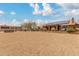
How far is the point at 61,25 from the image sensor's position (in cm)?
234

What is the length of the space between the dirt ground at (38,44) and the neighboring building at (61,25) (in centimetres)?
8

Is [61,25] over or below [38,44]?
over

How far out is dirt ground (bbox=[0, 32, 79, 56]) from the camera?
2.24m

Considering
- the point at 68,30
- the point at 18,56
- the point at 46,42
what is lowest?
the point at 18,56

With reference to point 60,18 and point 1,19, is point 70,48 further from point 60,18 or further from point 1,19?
point 1,19

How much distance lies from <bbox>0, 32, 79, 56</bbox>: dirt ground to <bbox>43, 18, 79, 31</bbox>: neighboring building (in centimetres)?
8

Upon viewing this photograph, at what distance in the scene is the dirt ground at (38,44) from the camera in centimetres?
224

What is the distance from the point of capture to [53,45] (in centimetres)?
228

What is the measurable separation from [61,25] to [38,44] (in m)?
0.40

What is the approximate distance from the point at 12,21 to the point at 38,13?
367 millimetres

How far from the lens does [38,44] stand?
229 centimetres

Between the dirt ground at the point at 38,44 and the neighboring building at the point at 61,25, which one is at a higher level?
the neighboring building at the point at 61,25

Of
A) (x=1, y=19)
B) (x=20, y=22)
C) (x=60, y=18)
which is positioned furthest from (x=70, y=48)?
(x=1, y=19)

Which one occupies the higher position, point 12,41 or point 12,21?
point 12,21
